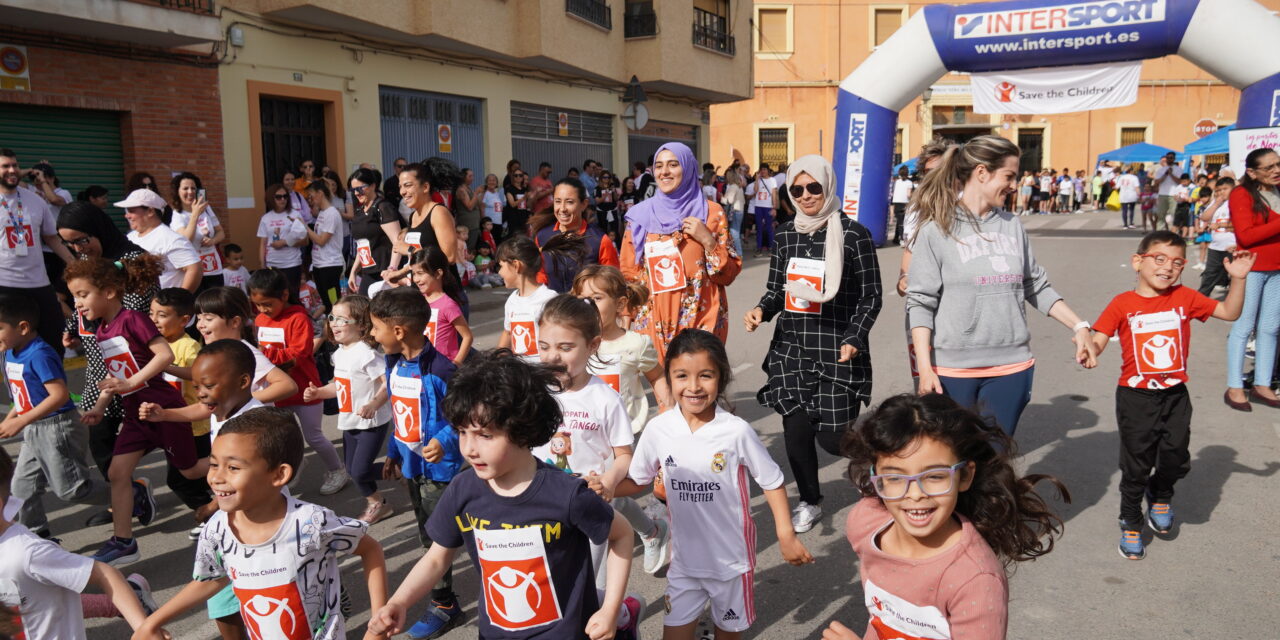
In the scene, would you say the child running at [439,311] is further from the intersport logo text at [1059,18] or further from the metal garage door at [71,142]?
the intersport logo text at [1059,18]

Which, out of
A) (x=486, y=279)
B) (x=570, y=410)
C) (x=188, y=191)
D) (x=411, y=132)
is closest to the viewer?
(x=570, y=410)

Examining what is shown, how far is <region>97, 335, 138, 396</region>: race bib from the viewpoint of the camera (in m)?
4.57

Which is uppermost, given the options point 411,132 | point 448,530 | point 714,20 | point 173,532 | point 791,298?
point 714,20

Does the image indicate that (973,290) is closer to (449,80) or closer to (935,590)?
(935,590)

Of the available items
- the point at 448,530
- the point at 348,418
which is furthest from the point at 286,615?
the point at 348,418

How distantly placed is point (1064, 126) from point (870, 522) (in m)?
44.8

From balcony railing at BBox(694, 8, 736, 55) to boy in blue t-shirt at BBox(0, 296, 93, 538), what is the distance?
20.7m

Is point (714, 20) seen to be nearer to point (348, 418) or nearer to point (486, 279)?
point (486, 279)

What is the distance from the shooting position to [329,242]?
10414 mm

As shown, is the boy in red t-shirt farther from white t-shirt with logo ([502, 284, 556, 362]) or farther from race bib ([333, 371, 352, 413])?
race bib ([333, 371, 352, 413])

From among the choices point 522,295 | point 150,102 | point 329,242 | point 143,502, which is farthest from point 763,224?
point 143,502

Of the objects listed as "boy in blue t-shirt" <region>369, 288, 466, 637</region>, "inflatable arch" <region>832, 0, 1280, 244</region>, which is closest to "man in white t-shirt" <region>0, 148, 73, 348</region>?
"boy in blue t-shirt" <region>369, 288, 466, 637</region>

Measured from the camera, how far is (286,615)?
8.77ft

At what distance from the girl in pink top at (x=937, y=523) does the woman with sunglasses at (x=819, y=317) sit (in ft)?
6.96
